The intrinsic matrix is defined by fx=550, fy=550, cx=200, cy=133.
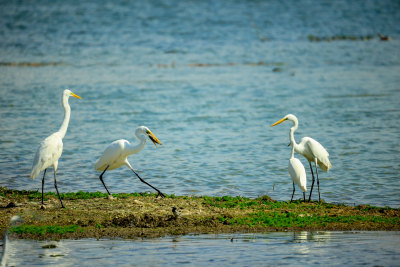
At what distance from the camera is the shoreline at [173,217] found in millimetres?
8539

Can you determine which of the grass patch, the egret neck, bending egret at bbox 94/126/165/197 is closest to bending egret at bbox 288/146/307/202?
bending egret at bbox 94/126/165/197

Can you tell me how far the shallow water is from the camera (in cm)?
729

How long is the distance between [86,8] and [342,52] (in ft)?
119

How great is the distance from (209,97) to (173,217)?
51.4ft

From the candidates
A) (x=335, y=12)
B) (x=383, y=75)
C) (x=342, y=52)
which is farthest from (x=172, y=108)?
(x=335, y=12)

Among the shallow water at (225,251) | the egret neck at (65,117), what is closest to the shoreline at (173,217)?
the shallow water at (225,251)

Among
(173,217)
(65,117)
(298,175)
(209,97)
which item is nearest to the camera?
(173,217)

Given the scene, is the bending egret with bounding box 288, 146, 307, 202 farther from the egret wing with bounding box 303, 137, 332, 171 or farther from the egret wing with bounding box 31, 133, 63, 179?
the egret wing with bounding box 31, 133, 63, 179

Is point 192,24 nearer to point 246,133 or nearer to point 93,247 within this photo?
point 246,133

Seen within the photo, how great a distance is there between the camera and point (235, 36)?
44.9 m

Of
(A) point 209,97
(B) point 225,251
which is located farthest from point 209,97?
(B) point 225,251

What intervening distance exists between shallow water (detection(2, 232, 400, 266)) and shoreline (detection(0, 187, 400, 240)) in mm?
286

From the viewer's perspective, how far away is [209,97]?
79.7 ft

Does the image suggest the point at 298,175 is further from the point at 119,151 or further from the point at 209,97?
the point at 209,97
